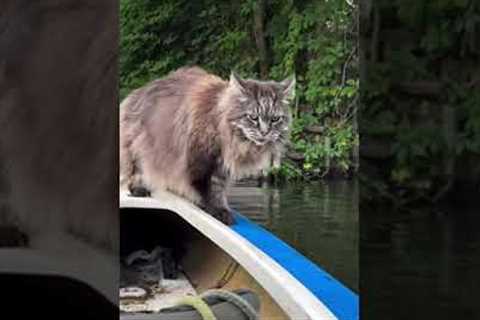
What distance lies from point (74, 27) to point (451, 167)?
1031mm

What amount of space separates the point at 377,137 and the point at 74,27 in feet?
2.65

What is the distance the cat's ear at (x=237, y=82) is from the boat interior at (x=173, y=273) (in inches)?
14.3

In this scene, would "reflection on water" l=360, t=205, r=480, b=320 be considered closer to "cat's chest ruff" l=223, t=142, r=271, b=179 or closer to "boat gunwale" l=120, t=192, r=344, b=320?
"boat gunwale" l=120, t=192, r=344, b=320

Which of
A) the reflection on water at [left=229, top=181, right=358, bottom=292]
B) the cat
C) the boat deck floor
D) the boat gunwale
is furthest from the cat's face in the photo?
the boat deck floor

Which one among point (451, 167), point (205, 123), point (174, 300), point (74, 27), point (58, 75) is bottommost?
point (174, 300)

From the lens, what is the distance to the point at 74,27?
5.91 feet

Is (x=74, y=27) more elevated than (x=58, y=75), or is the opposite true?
(x=74, y=27)

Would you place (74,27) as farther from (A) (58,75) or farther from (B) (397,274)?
(B) (397,274)

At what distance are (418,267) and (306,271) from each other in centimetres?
30

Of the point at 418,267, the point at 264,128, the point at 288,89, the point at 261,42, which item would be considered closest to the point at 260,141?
the point at 264,128

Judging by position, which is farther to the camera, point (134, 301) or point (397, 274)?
point (397, 274)

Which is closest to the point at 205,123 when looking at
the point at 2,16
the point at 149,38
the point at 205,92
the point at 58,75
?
the point at 205,92

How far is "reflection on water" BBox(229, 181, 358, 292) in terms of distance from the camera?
1793mm

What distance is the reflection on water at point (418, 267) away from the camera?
1862mm
